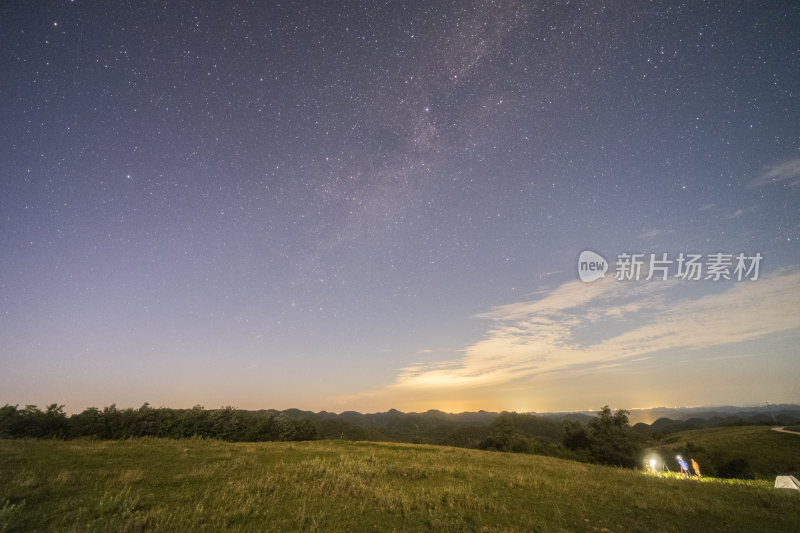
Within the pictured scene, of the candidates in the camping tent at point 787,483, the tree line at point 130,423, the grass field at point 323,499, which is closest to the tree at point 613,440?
the camping tent at point 787,483

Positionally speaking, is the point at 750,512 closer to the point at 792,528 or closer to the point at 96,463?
the point at 792,528

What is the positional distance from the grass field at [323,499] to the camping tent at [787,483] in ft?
9.34

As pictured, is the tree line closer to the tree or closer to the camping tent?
the camping tent

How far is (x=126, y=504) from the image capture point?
873cm

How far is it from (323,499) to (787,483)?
26.8 metres

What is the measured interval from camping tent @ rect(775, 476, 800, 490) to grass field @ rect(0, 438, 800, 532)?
285 centimetres

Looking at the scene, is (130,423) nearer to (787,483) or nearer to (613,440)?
(787,483)

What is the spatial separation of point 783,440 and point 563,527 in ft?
346

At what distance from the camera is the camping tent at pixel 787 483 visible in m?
18.4

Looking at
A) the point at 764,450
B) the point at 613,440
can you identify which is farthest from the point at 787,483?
the point at 764,450

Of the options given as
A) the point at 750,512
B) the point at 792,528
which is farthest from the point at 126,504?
the point at 750,512


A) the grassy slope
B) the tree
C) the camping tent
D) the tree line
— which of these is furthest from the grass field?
the grassy slope

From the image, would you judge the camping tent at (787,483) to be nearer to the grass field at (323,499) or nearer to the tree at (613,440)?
the grass field at (323,499)

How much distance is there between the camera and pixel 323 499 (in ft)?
35.1
